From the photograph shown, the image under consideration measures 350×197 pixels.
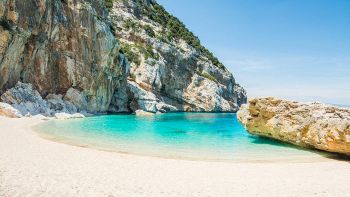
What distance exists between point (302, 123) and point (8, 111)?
27.4m

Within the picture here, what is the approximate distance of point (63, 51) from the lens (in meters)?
45.8

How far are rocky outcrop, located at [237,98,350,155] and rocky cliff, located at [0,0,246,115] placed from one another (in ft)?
84.8

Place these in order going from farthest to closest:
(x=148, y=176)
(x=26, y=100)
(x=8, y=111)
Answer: (x=26, y=100) < (x=8, y=111) < (x=148, y=176)

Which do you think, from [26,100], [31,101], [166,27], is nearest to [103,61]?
[31,101]

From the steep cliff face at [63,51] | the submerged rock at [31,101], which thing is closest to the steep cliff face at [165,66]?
the steep cliff face at [63,51]

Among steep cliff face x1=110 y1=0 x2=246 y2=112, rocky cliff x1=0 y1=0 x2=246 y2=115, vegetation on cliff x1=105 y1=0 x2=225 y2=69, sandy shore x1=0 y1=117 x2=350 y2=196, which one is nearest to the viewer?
sandy shore x1=0 y1=117 x2=350 y2=196

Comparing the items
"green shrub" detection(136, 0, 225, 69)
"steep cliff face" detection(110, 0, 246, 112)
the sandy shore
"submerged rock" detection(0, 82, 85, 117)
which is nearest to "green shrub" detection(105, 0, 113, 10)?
"steep cliff face" detection(110, 0, 246, 112)

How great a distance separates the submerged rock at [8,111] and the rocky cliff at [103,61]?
2.09m

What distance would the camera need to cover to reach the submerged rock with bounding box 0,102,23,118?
31058 mm

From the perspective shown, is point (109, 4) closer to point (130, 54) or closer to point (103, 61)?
point (130, 54)

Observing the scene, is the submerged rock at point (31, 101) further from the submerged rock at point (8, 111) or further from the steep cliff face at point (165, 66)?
the steep cliff face at point (165, 66)

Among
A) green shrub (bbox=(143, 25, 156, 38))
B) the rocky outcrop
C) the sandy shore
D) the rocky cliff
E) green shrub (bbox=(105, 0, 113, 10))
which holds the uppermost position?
green shrub (bbox=(105, 0, 113, 10))

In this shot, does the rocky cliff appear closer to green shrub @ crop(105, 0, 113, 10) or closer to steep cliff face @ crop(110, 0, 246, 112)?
green shrub @ crop(105, 0, 113, 10)

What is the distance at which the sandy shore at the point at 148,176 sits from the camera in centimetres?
866
